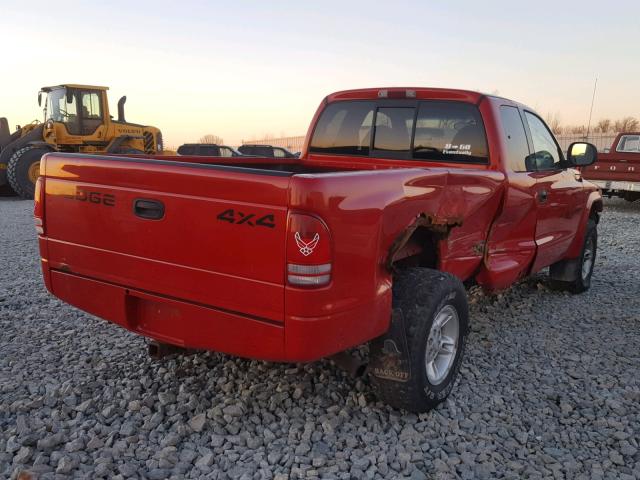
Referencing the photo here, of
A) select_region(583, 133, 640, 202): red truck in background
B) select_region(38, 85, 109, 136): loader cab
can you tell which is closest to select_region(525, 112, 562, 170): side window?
select_region(583, 133, 640, 202): red truck in background

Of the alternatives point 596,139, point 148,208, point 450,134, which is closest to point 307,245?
point 148,208

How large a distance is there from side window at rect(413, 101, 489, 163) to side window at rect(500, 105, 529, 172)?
24 centimetres

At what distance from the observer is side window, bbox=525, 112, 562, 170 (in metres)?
4.77

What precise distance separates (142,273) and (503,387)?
2463 mm

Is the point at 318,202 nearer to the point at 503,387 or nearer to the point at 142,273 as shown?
the point at 142,273

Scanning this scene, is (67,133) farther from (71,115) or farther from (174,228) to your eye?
(174,228)

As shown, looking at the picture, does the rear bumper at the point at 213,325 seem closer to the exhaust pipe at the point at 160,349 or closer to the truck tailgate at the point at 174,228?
the truck tailgate at the point at 174,228

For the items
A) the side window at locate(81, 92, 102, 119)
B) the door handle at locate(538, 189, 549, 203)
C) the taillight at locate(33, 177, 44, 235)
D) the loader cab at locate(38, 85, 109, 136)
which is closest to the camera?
the taillight at locate(33, 177, 44, 235)

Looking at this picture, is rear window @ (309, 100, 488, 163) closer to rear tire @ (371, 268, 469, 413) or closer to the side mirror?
rear tire @ (371, 268, 469, 413)

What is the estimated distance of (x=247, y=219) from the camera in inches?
96.0

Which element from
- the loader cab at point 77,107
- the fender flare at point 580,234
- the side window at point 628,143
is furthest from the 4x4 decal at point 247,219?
the loader cab at point 77,107

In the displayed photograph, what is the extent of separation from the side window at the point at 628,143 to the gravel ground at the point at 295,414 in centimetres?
1210

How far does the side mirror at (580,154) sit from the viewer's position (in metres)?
5.31

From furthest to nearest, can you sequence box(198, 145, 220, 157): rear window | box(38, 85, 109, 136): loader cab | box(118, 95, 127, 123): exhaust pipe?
box(118, 95, 127, 123): exhaust pipe → box(38, 85, 109, 136): loader cab → box(198, 145, 220, 157): rear window
